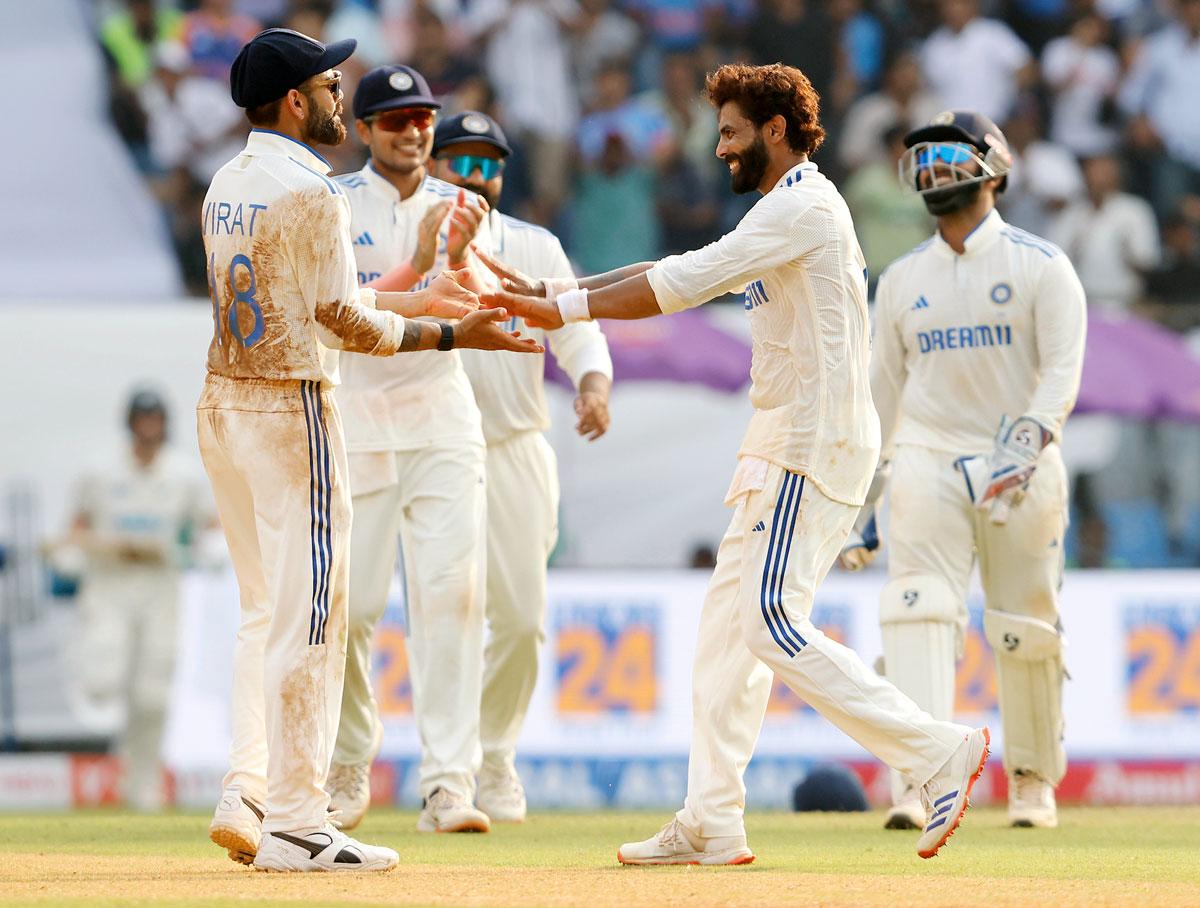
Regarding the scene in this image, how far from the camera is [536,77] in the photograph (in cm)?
1686

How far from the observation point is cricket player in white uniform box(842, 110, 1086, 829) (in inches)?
326

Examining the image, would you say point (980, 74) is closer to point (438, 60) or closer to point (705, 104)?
point (705, 104)

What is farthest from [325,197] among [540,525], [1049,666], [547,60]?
[547,60]

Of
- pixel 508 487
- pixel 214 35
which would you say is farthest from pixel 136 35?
pixel 508 487

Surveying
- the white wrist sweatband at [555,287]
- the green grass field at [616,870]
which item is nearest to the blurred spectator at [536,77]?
the green grass field at [616,870]

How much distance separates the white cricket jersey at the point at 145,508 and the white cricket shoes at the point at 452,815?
14.0 feet

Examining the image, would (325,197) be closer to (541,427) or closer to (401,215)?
(401,215)

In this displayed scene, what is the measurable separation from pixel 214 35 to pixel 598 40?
10.2 feet

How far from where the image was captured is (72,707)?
1263cm

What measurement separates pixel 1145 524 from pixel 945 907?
10151 mm

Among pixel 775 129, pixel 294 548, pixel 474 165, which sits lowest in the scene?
pixel 294 548

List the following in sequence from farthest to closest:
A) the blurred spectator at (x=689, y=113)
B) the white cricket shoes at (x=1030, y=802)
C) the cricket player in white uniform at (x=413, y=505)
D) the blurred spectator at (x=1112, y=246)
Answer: the blurred spectator at (x=689, y=113) → the blurred spectator at (x=1112, y=246) → the white cricket shoes at (x=1030, y=802) → the cricket player in white uniform at (x=413, y=505)

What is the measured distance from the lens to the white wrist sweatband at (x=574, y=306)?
6273mm

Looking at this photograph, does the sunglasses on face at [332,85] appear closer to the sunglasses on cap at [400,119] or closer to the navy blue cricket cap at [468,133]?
the sunglasses on cap at [400,119]
